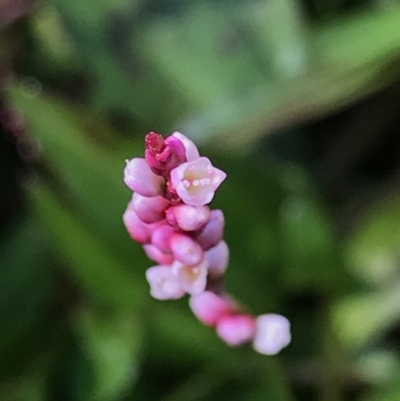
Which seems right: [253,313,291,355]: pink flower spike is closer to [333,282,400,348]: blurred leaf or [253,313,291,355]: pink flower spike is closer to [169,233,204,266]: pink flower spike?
[169,233,204,266]: pink flower spike

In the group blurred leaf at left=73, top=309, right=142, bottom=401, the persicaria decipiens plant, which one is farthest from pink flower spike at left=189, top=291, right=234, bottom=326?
blurred leaf at left=73, top=309, right=142, bottom=401

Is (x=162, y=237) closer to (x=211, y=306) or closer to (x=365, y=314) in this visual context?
(x=211, y=306)

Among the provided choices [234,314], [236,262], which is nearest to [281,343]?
[234,314]

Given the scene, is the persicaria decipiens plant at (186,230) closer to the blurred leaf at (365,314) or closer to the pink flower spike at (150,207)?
the pink flower spike at (150,207)

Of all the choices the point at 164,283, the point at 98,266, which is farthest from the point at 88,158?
the point at 164,283

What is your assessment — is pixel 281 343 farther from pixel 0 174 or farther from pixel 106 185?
pixel 0 174

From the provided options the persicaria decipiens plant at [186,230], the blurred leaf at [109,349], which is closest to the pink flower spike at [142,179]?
the persicaria decipiens plant at [186,230]

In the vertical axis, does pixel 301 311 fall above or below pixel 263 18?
below
